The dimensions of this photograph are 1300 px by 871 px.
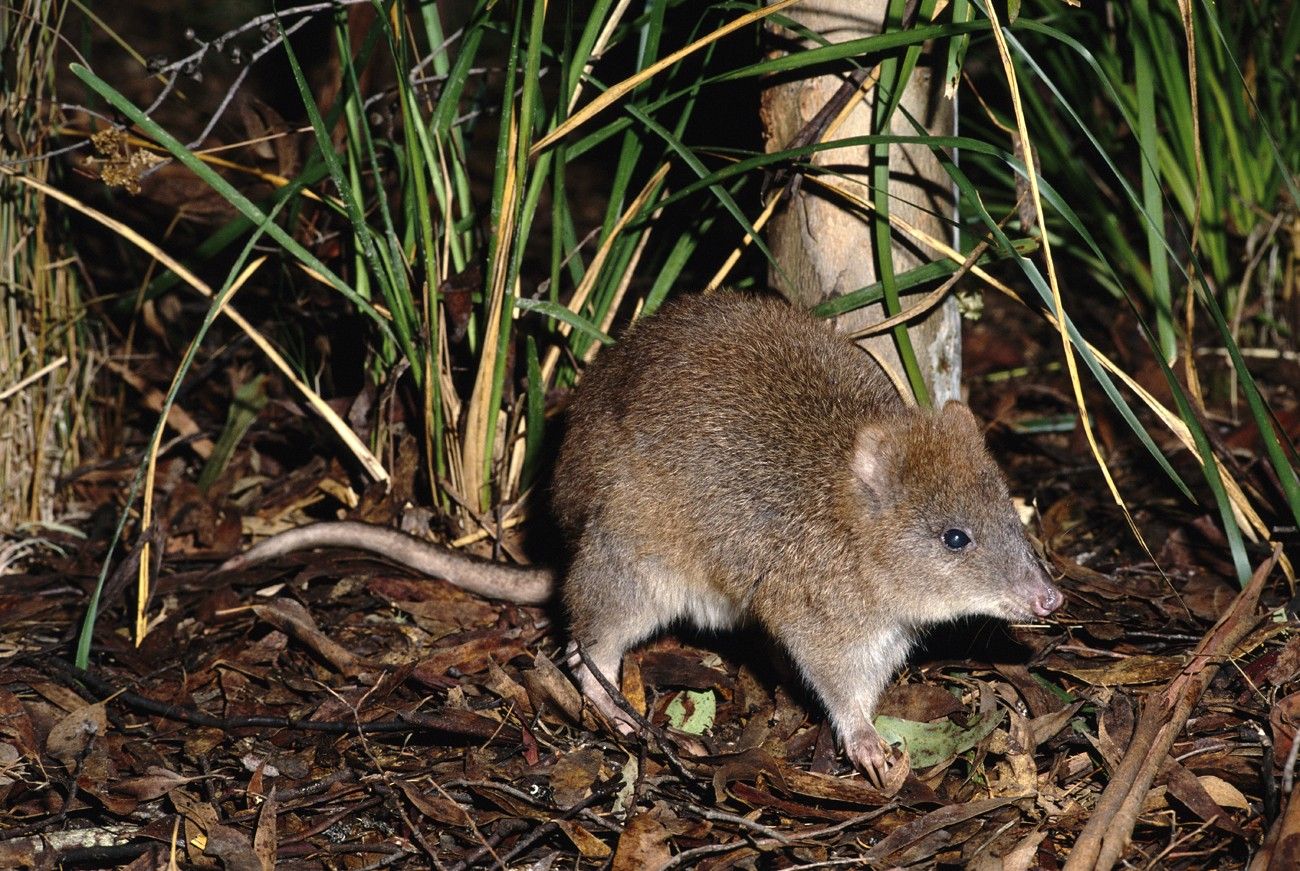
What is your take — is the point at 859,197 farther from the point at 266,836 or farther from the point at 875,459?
the point at 266,836

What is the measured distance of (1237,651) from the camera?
3895mm

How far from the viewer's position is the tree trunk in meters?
4.14

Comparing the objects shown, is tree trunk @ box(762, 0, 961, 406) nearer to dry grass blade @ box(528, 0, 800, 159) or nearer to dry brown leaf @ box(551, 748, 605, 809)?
Result: dry grass blade @ box(528, 0, 800, 159)

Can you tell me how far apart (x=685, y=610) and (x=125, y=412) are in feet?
9.43

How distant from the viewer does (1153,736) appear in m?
3.55

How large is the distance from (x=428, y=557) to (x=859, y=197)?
179 centimetres

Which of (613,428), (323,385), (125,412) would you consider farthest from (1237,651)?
(125,412)

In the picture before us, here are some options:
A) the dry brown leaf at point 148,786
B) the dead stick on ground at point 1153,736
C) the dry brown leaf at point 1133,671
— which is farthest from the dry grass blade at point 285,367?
the dead stick on ground at point 1153,736

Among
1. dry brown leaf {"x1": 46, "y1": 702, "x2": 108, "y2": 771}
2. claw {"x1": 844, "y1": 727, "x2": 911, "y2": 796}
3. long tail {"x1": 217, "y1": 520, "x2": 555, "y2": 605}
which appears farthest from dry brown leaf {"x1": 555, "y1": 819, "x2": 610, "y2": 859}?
dry brown leaf {"x1": 46, "y1": 702, "x2": 108, "y2": 771}

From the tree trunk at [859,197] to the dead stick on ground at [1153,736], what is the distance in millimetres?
1168

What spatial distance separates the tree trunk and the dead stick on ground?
1168mm

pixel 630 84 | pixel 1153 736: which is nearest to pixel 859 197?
pixel 630 84

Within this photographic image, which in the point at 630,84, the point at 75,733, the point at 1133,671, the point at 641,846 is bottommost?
the point at 75,733

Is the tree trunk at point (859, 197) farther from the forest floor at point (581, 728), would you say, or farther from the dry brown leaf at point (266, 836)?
the dry brown leaf at point (266, 836)
